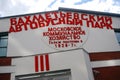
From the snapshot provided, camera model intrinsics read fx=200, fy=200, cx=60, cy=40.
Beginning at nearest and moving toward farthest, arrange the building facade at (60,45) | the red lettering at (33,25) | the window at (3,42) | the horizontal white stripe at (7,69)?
the building facade at (60,45), the horizontal white stripe at (7,69), the window at (3,42), the red lettering at (33,25)

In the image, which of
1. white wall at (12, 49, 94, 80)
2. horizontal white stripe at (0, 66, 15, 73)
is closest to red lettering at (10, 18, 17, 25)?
horizontal white stripe at (0, 66, 15, 73)

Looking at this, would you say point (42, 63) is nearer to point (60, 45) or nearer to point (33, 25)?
point (60, 45)

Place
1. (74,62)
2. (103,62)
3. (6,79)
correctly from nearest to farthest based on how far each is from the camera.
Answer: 1. (74,62)
2. (6,79)
3. (103,62)

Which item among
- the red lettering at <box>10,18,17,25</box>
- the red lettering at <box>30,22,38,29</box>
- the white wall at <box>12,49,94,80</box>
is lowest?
the white wall at <box>12,49,94,80</box>

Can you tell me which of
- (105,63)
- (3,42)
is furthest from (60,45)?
(3,42)

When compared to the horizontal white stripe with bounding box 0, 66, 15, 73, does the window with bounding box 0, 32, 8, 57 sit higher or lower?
higher

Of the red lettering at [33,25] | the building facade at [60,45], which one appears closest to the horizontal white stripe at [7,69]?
the building facade at [60,45]

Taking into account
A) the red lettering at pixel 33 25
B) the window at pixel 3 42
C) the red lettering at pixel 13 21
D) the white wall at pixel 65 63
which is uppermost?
the red lettering at pixel 13 21

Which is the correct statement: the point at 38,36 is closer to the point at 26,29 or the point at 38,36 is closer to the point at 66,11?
the point at 26,29

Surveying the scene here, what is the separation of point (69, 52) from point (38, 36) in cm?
418

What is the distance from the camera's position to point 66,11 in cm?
1753

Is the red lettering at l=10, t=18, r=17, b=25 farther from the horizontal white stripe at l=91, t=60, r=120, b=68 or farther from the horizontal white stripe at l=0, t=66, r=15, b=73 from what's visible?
the horizontal white stripe at l=91, t=60, r=120, b=68

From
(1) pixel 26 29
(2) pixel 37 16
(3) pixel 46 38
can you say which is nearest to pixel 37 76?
(3) pixel 46 38

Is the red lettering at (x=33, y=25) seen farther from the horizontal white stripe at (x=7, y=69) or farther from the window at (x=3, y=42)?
the horizontal white stripe at (x=7, y=69)
